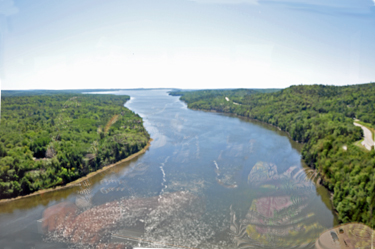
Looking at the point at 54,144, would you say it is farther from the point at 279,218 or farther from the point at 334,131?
the point at 334,131

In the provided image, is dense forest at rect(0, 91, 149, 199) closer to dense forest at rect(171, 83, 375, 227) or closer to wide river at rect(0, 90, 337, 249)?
wide river at rect(0, 90, 337, 249)

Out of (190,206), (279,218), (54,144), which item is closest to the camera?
(279,218)

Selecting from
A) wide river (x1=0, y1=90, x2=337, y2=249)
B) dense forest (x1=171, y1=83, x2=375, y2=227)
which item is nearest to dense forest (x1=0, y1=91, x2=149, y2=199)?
wide river (x1=0, y1=90, x2=337, y2=249)

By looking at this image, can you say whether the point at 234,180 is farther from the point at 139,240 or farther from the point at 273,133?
the point at 273,133

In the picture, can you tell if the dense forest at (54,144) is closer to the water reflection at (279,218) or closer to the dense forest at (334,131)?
the water reflection at (279,218)

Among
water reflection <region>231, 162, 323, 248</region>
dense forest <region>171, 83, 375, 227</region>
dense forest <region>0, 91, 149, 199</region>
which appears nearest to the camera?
water reflection <region>231, 162, 323, 248</region>

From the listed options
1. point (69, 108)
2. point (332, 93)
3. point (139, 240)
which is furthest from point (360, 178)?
point (332, 93)

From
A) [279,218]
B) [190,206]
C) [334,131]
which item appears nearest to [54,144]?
[190,206]
